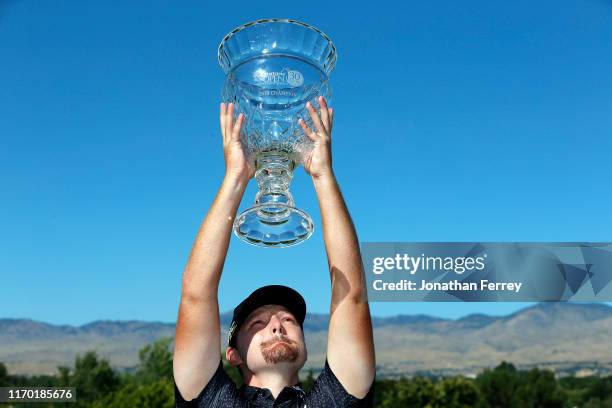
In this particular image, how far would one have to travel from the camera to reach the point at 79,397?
3093 inches

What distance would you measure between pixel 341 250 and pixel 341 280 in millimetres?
180

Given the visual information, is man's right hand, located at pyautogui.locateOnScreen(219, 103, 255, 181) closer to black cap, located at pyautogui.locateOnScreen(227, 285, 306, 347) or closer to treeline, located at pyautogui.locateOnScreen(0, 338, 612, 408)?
black cap, located at pyautogui.locateOnScreen(227, 285, 306, 347)

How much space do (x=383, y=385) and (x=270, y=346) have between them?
265 feet

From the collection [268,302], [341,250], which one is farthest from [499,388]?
[341,250]

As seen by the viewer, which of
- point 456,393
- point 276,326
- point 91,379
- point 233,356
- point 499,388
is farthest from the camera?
point 499,388

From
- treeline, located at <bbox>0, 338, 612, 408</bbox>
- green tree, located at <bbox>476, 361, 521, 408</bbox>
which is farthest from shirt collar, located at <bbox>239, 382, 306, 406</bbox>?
green tree, located at <bbox>476, 361, 521, 408</bbox>

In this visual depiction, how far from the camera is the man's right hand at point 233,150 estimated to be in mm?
3857

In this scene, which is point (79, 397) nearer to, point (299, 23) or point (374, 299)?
point (374, 299)

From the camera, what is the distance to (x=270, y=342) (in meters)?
4.05

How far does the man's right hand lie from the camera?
12.7ft

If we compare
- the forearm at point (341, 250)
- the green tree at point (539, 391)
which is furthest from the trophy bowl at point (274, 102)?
the green tree at point (539, 391)

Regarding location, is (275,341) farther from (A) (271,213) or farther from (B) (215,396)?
(A) (271,213)

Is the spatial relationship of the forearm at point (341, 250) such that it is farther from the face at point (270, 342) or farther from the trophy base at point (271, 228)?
the face at point (270, 342)

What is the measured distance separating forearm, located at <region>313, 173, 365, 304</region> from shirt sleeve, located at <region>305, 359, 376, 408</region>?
0.46 metres
